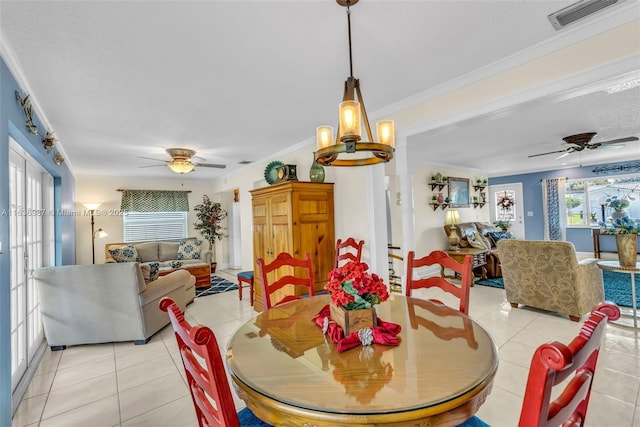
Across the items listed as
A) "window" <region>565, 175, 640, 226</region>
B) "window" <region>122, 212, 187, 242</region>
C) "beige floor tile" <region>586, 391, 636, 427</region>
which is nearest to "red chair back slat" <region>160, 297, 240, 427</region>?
"beige floor tile" <region>586, 391, 636, 427</region>

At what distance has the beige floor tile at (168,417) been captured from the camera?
1840mm

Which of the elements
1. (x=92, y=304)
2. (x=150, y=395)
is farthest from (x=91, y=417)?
(x=92, y=304)

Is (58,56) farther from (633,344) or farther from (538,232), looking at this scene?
(538,232)

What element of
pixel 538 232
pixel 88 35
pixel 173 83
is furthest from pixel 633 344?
pixel 538 232

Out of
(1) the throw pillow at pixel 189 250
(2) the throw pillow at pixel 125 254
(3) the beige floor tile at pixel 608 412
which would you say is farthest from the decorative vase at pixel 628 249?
(2) the throw pillow at pixel 125 254

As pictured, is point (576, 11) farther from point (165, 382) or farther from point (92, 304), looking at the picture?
point (92, 304)

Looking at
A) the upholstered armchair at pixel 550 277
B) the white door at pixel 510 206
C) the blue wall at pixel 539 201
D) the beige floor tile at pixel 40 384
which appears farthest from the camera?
the white door at pixel 510 206

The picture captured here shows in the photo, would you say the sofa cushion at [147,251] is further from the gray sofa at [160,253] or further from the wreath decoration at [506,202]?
the wreath decoration at [506,202]

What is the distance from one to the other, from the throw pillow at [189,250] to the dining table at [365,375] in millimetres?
5724

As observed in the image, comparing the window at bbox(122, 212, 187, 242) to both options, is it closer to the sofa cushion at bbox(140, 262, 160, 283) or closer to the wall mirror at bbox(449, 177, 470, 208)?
the sofa cushion at bbox(140, 262, 160, 283)

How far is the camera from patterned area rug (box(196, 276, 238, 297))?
5184mm

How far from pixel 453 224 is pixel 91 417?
613cm

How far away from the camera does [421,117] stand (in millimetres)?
2758

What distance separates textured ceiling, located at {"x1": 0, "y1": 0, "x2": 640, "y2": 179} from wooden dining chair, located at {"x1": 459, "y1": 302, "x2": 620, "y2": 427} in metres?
1.65
